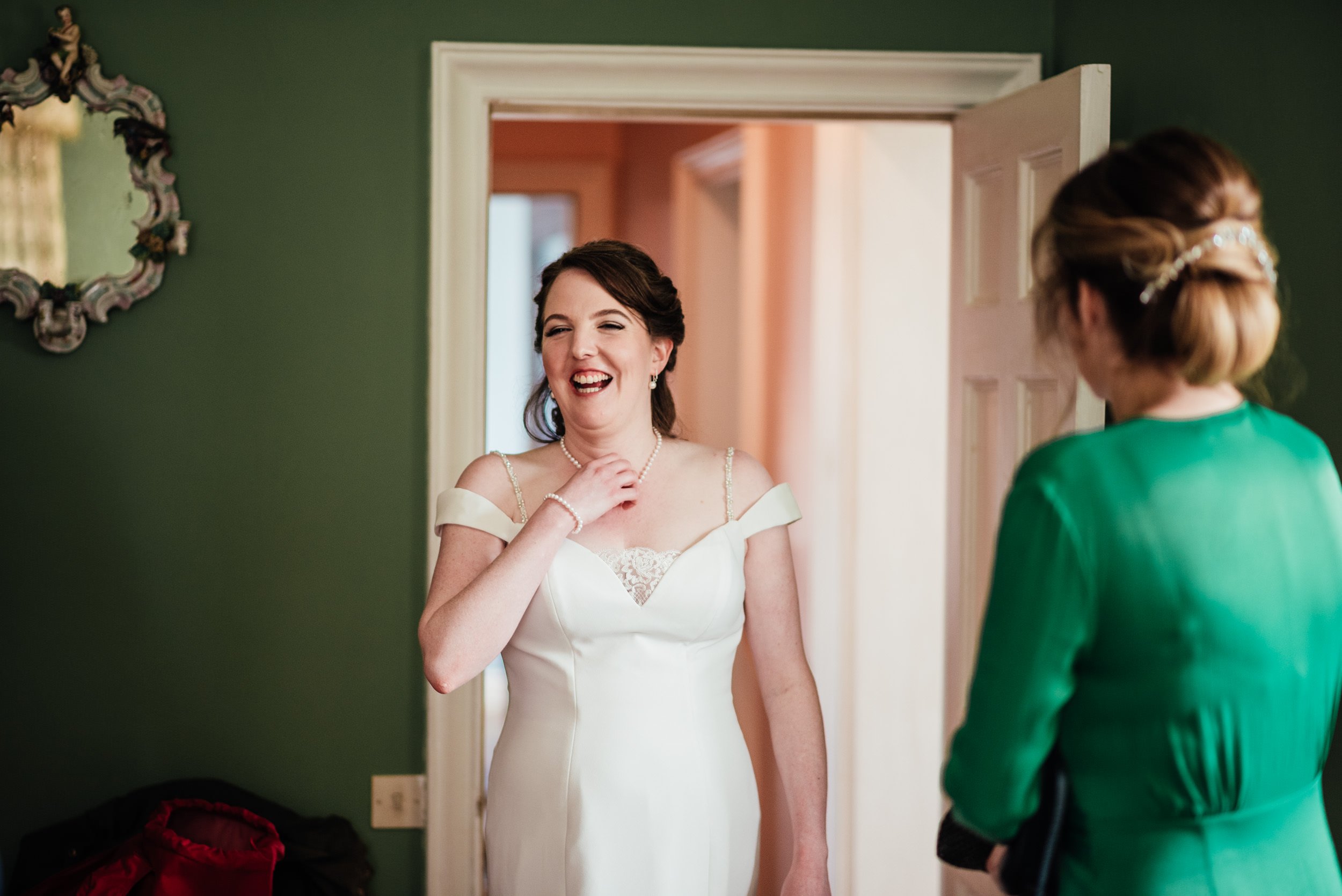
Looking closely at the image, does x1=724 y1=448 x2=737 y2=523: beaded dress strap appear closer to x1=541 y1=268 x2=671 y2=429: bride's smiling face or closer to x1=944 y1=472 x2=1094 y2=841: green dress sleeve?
x1=541 y1=268 x2=671 y2=429: bride's smiling face

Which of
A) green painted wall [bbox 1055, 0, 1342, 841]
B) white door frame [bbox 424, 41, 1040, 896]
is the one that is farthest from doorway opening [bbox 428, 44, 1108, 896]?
green painted wall [bbox 1055, 0, 1342, 841]

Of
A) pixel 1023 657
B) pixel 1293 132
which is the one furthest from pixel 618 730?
pixel 1293 132

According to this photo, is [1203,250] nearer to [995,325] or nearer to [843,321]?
[995,325]

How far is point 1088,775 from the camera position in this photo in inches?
41.9

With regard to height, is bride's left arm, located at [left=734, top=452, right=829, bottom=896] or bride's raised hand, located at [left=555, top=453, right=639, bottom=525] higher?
bride's raised hand, located at [left=555, top=453, right=639, bottom=525]

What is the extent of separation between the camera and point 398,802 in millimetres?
2623

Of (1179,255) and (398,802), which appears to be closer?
(1179,255)

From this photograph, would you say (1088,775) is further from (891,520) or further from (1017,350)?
(891,520)

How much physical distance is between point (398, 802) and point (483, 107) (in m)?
1.64

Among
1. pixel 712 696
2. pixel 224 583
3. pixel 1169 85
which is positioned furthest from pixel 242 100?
pixel 1169 85

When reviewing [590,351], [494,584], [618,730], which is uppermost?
[590,351]

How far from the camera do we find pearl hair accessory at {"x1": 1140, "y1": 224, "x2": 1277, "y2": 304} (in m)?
1.00

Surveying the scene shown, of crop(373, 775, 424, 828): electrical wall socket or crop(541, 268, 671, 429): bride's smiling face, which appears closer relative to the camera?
crop(541, 268, 671, 429): bride's smiling face

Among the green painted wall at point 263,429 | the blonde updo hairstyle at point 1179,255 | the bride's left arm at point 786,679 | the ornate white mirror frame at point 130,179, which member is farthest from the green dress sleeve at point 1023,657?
the ornate white mirror frame at point 130,179
